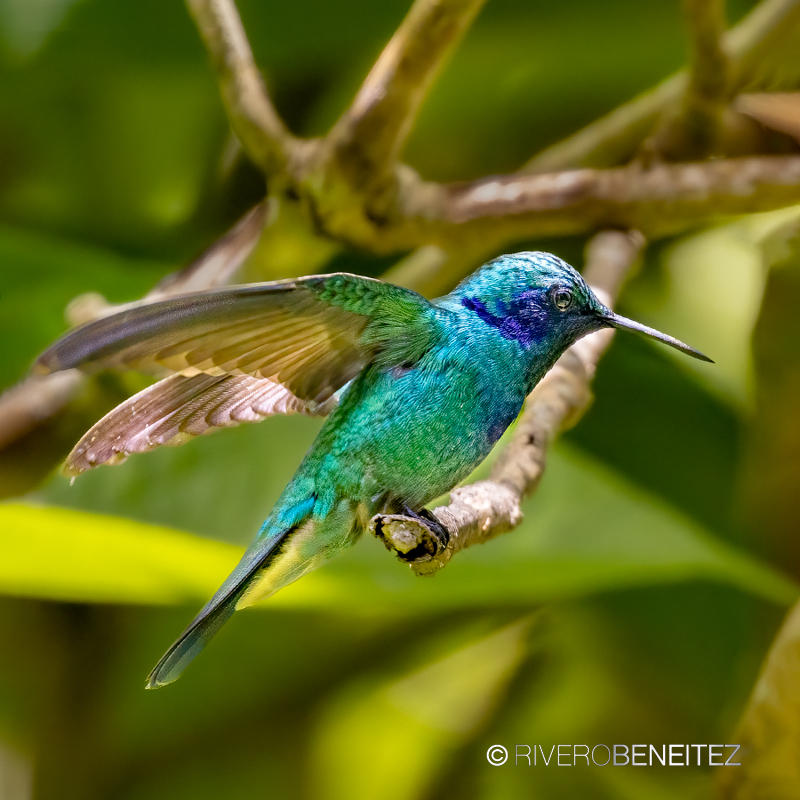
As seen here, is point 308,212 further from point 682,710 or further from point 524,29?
point 682,710

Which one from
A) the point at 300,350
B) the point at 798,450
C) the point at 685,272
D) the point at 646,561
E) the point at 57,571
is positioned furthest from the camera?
the point at 685,272

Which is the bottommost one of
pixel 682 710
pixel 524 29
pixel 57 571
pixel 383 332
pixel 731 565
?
pixel 682 710

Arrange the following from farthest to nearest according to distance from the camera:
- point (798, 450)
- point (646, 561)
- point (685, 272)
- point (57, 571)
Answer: point (685, 272), point (798, 450), point (646, 561), point (57, 571)

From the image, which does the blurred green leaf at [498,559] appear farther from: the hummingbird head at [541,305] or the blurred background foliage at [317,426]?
the hummingbird head at [541,305]

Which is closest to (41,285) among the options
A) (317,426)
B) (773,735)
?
(317,426)

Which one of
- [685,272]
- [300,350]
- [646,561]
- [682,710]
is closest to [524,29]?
[685,272]

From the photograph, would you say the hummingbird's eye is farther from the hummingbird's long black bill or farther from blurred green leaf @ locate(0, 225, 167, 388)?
blurred green leaf @ locate(0, 225, 167, 388)

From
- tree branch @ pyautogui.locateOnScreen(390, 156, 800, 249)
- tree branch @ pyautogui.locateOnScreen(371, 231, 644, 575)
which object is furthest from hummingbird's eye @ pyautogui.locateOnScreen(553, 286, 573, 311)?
tree branch @ pyautogui.locateOnScreen(390, 156, 800, 249)

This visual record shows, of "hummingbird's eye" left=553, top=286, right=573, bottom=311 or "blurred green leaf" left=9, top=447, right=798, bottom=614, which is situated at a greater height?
"hummingbird's eye" left=553, top=286, right=573, bottom=311
